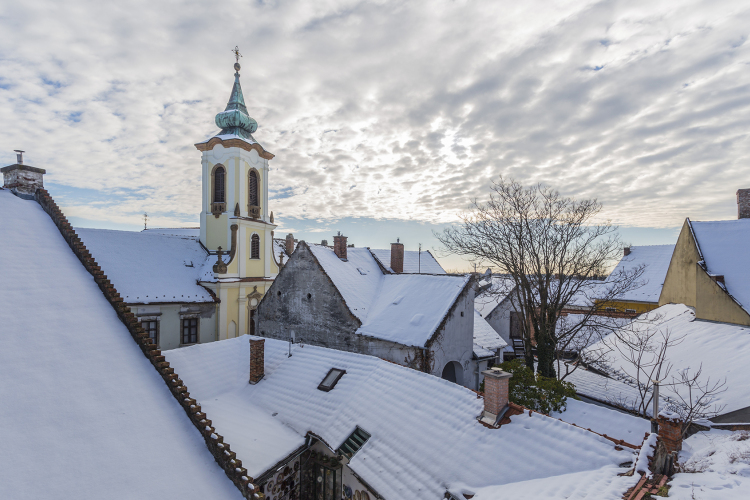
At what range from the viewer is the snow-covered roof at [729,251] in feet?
55.2

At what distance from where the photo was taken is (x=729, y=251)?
18438 millimetres

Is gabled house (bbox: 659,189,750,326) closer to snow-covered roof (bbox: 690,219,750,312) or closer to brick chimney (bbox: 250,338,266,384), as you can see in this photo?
snow-covered roof (bbox: 690,219,750,312)

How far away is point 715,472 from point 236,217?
26.8m

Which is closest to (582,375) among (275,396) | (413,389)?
(413,389)

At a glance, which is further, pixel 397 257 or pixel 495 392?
pixel 397 257

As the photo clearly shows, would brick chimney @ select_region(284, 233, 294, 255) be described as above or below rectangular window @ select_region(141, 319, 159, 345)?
above

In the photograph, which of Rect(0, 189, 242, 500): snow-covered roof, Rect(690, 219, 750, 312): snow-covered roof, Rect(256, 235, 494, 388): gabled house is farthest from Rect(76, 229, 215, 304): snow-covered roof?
Rect(690, 219, 750, 312): snow-covered roof

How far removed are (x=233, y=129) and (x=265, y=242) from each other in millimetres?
9922

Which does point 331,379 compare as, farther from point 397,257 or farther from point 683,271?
point 683,271

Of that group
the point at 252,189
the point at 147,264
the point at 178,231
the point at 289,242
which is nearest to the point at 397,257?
the point at 252,189

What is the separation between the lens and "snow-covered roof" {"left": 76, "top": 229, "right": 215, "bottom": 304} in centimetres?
2081

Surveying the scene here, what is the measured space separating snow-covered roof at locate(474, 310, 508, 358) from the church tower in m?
17.1

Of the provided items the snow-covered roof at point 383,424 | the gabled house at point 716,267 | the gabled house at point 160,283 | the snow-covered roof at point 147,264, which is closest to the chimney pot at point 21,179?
the snow-covered roof at point 383,424

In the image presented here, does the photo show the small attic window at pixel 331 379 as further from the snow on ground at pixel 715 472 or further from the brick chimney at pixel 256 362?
the snow on ground at pixel 715 472
